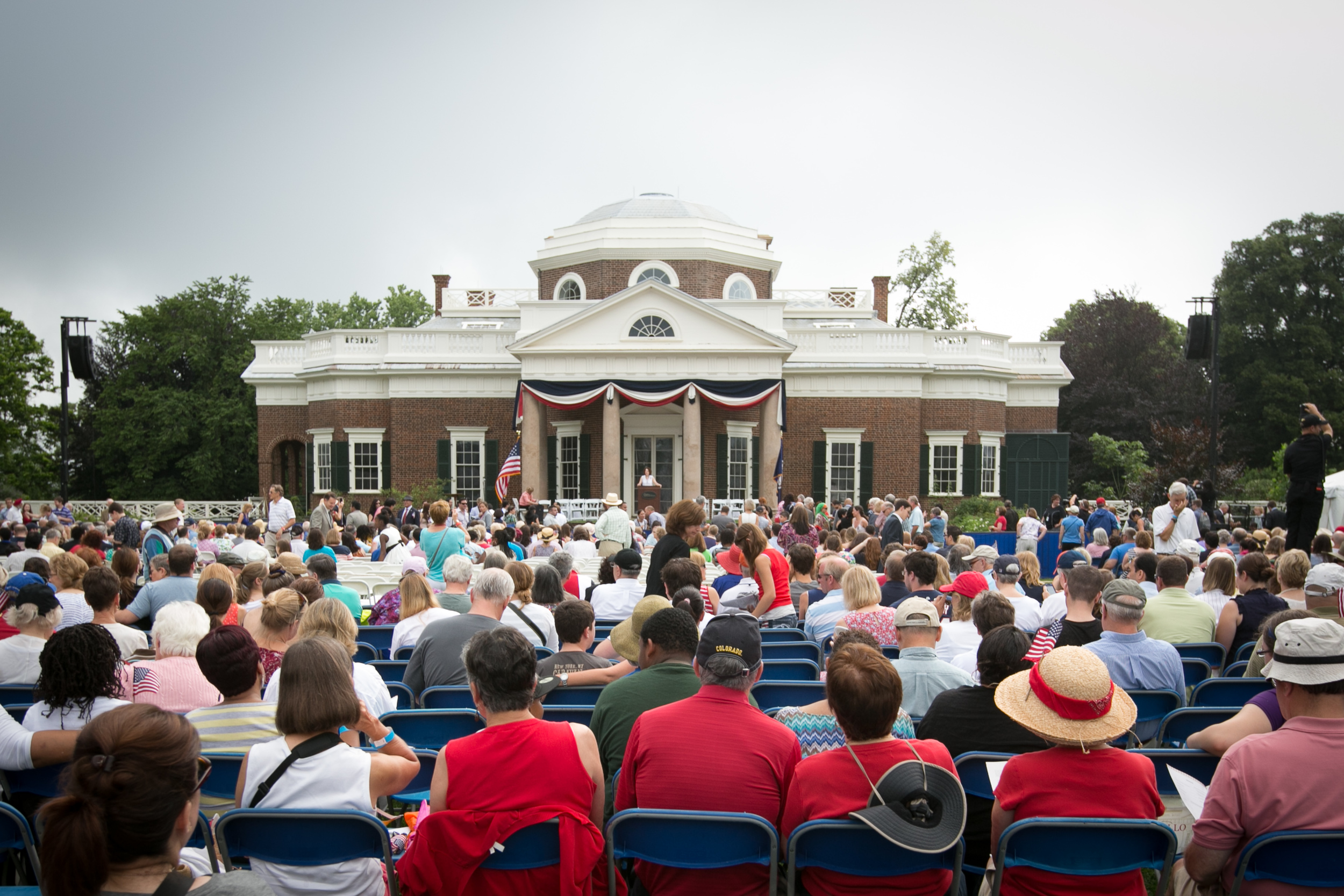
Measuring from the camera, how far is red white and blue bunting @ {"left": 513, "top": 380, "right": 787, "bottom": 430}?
83.4ft

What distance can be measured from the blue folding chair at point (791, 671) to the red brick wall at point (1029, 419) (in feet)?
86.5

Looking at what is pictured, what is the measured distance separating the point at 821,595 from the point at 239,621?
5.12 meters

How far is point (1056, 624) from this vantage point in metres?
6.38

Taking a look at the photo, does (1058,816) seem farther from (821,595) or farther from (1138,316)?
(1138,316)

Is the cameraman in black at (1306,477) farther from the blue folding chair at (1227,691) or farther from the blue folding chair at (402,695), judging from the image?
the blue folding chair at (402,695)

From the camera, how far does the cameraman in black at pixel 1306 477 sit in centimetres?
1048

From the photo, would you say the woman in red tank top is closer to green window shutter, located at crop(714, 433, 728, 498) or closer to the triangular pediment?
the triangular pediment

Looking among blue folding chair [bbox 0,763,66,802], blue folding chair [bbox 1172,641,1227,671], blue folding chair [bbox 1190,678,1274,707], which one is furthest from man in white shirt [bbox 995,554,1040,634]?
blue folding chair [bbox 0,763,66,802]

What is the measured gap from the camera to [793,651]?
269 inches

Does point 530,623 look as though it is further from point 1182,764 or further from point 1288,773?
point 1288,773

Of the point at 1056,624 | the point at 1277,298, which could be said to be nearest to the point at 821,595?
the point at 1056,624

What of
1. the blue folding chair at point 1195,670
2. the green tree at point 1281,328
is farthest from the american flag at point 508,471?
the green tree at point 1281,328

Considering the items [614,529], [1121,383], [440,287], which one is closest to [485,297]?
[440,287]

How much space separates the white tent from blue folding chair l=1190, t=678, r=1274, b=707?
1278 cm
